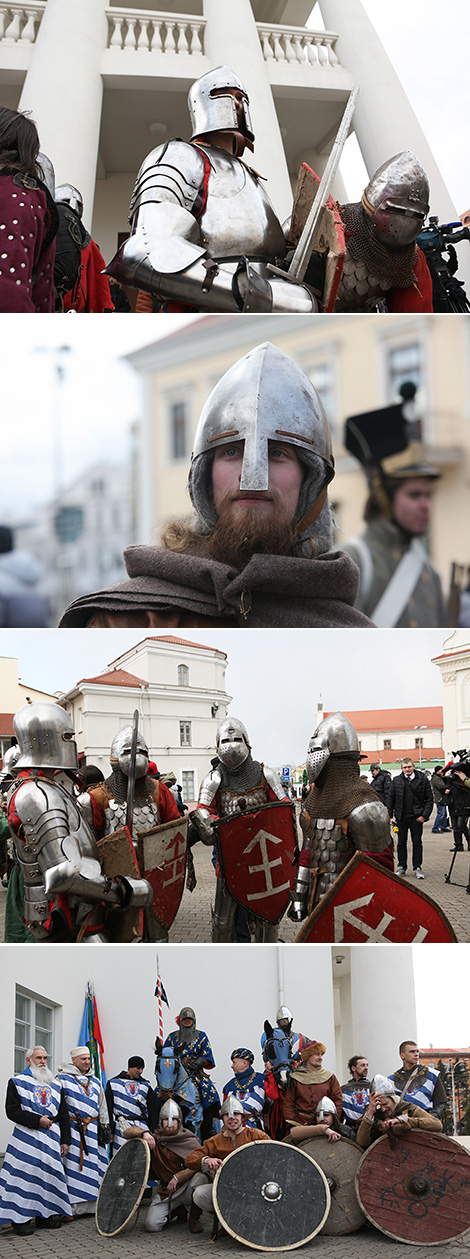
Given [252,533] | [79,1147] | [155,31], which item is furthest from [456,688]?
[155,31]

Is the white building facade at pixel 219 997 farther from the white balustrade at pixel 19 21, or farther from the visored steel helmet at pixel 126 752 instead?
the white balustrade at pixel 19 21

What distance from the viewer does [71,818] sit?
13.4 feet

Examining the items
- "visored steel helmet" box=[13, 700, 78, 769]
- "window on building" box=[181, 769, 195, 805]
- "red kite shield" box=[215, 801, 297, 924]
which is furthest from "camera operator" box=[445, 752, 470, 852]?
"visored steel helmet" box=[13, 700, 78, 769]

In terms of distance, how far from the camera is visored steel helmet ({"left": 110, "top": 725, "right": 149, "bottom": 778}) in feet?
14.4

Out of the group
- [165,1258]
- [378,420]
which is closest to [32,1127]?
[165,1258]

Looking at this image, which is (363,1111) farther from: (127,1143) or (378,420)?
(378,420)

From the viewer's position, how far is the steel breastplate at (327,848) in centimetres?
449

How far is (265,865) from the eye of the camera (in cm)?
457

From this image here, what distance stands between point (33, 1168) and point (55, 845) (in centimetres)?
290

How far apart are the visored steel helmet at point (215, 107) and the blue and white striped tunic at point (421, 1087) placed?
4838mm

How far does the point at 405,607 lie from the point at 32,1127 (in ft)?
12.0

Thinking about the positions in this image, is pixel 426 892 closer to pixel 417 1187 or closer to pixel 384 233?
pixel 417 1187

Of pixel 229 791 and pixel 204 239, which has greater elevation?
pixel 204 239

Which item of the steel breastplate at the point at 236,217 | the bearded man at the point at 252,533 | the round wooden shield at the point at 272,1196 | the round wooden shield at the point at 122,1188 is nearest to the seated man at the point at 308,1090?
the round wooden shield at the point at 272,1196
